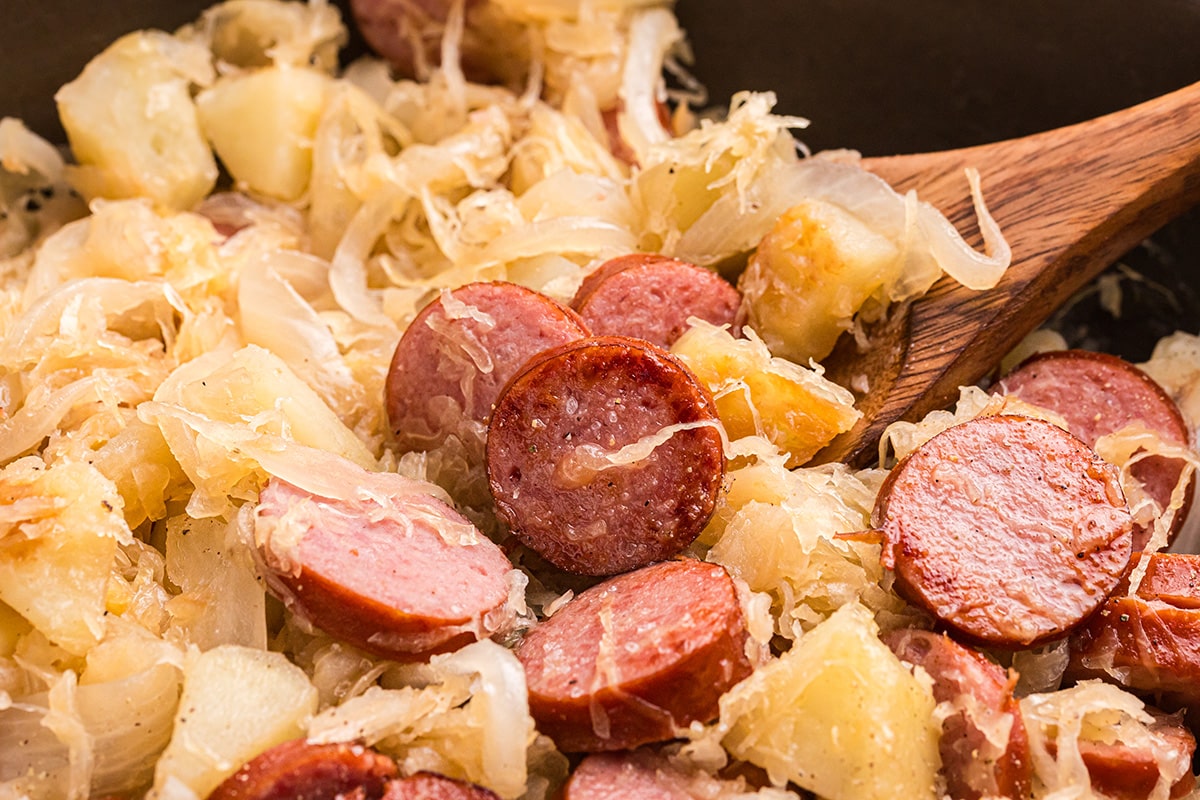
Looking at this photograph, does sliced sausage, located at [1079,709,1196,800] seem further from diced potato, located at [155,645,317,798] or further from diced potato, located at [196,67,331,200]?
diced potato, located at [196,67,331,200]

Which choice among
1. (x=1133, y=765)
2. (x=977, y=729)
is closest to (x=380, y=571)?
(x=977, y=729)

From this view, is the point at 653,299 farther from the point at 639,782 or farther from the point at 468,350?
the point at 639,782

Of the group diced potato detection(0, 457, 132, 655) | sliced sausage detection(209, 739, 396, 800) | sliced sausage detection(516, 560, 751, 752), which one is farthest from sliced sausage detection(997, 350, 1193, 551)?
diced potato detection(0, 457, 132, 655)

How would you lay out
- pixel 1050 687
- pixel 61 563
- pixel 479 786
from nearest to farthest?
pixel 479 786 → pixel 61 563 → pixel 1050 687

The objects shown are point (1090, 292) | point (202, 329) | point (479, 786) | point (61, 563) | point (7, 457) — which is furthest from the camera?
point (1090, 292)

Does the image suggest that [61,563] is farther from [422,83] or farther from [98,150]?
[422,83]

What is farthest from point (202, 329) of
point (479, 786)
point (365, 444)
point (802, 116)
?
point (802, 116)

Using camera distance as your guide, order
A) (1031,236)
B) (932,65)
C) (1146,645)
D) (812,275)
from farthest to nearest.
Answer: (932,65) < (1031,236) < (812,275) < (1146,645)
